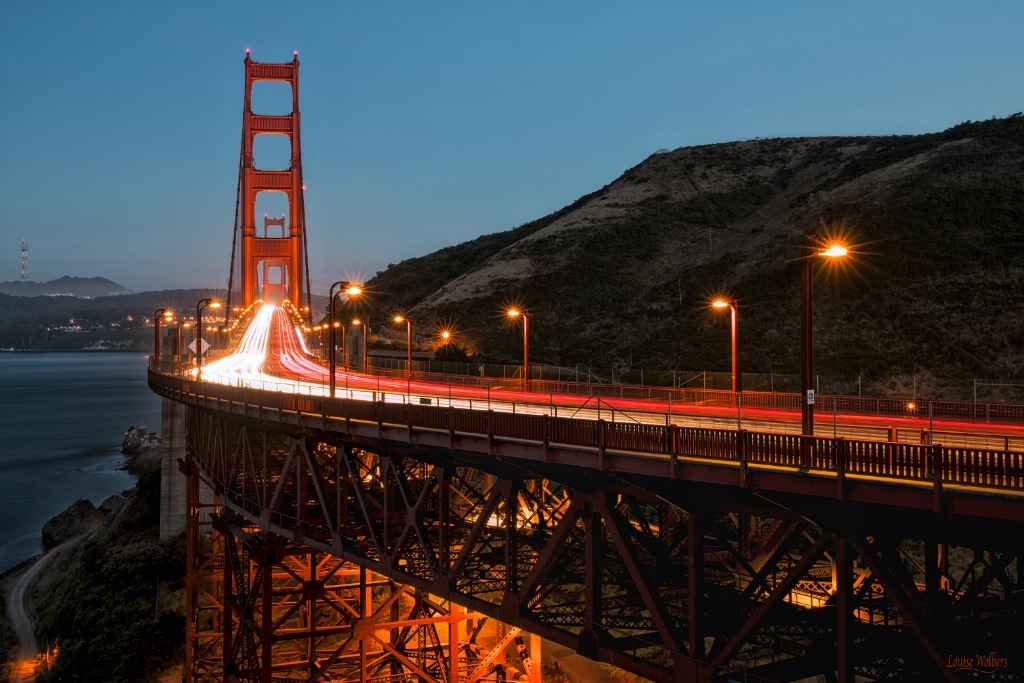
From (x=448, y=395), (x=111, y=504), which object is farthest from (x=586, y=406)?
(x=111, y=504)

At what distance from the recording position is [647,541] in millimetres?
19188

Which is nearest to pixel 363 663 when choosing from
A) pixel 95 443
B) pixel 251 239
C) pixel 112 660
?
pixel 112 660

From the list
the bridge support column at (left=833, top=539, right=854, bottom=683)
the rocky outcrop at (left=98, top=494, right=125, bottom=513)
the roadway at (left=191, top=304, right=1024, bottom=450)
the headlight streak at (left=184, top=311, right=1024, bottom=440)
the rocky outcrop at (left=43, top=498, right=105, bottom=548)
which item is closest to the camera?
the bridge support column at (left=833, top=539, right=854, bottom=683)

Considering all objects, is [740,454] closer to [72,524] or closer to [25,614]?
[25,614]

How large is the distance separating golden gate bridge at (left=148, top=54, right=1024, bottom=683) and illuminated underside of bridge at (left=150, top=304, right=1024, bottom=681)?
0.06 meters

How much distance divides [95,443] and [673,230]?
7870 centimetres

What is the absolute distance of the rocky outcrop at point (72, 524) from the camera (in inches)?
2255

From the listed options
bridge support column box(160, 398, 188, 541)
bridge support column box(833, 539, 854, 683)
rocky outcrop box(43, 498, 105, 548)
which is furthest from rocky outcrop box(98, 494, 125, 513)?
bridge support column box(833, 539, 854, 683)

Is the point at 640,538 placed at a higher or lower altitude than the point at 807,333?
lower

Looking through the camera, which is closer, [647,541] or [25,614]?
[647,541]

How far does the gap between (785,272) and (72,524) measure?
59.0m

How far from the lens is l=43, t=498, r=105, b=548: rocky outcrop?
188 feet

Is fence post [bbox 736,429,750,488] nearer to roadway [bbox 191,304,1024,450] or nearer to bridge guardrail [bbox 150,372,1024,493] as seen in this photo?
bridge guardrail [bbox 150,372,1024,493]

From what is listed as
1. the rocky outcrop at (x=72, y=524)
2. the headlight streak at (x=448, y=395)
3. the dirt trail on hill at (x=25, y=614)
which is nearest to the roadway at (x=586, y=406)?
the headlight streak at (x=448, y=395)
